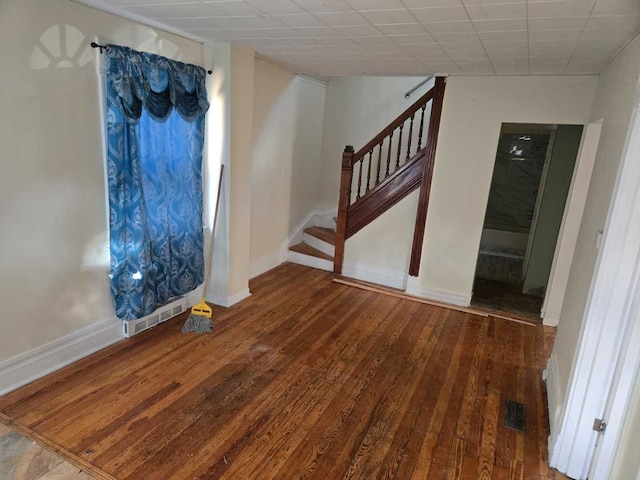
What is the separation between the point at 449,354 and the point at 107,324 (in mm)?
2676

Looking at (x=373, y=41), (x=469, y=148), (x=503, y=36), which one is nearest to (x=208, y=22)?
(x=373, y=41)

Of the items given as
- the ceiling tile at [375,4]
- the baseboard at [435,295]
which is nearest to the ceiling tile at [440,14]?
the ceiling tile at [375,4]

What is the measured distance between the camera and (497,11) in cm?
200

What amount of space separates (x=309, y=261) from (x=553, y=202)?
119 inches

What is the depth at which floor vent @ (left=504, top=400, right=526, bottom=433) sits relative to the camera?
238cm

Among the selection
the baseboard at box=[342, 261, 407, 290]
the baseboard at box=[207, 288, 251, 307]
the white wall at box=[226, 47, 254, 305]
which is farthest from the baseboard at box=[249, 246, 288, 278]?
the baseboard at box=[342, 261, 407, 290]

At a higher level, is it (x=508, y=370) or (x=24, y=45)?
(x=24, y=45)

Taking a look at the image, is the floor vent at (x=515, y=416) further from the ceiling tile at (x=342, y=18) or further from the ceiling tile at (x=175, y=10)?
the ceiling tile at (x=175, y=10)

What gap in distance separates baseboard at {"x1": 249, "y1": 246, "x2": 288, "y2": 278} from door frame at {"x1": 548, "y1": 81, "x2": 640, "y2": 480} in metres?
3.33

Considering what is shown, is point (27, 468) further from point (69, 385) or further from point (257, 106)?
point (257, 106)

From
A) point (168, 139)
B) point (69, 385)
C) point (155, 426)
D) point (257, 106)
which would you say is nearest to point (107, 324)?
point (69, 385)

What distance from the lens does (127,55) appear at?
2578 mm

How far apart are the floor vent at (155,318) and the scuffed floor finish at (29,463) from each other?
42.2 inches

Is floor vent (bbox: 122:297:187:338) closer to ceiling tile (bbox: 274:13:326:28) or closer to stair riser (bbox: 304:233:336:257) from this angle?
stair riser (bbox: 304:233:336:257)
